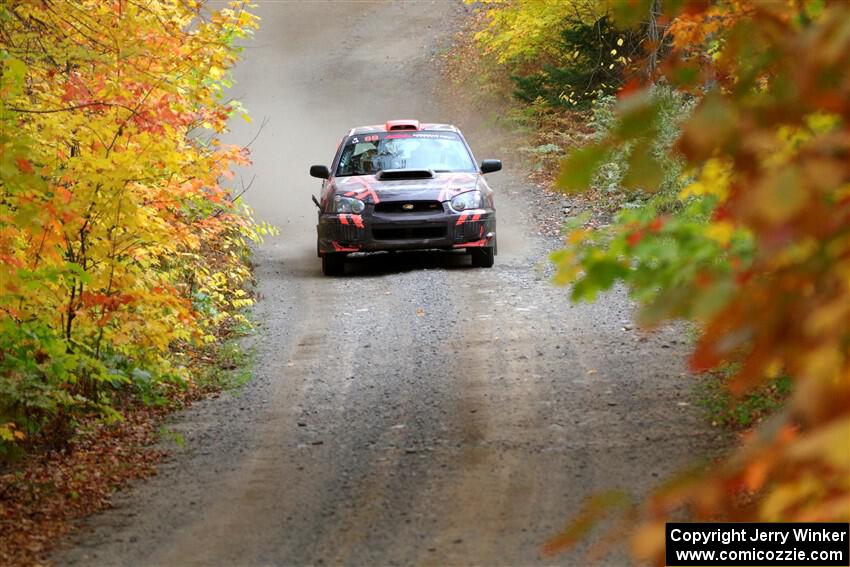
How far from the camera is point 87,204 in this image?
8.65 meters

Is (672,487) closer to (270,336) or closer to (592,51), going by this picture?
(270,336)

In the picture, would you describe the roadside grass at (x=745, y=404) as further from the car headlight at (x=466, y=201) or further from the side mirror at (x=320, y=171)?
the side mirror at (x=320, y=171)

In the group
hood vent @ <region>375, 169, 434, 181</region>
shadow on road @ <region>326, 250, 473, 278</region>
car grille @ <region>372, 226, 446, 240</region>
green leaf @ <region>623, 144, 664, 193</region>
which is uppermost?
hood vent @ <region>375, 169, 434, 181</region>

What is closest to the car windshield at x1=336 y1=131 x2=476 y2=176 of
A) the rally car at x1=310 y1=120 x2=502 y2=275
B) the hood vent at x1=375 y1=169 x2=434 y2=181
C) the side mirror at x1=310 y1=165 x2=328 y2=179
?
the rally car at x1=310 y1=120 x2=502 y2=275

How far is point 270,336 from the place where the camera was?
42.1 feet

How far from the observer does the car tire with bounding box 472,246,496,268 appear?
15164 millimetres

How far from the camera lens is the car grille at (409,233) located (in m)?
14.6

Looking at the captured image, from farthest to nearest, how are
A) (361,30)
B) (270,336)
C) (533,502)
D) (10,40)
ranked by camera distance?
(361,30) < (270,336) < (10,40) < (533,502)

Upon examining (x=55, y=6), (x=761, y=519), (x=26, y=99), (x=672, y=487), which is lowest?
(x=761, y=519)

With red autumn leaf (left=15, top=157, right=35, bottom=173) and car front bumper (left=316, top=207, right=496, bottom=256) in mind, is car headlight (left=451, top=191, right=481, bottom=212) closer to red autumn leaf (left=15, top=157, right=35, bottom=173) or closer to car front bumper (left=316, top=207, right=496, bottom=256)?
car front bumper (left=316, top=207, right=496, bottom=256)

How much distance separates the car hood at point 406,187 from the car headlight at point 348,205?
0.25 feet

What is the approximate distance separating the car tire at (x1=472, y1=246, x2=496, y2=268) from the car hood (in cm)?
90

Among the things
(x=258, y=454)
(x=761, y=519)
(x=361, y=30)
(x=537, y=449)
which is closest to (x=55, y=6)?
(x=258, y=454)

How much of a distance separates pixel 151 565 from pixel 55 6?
487 centimetres
